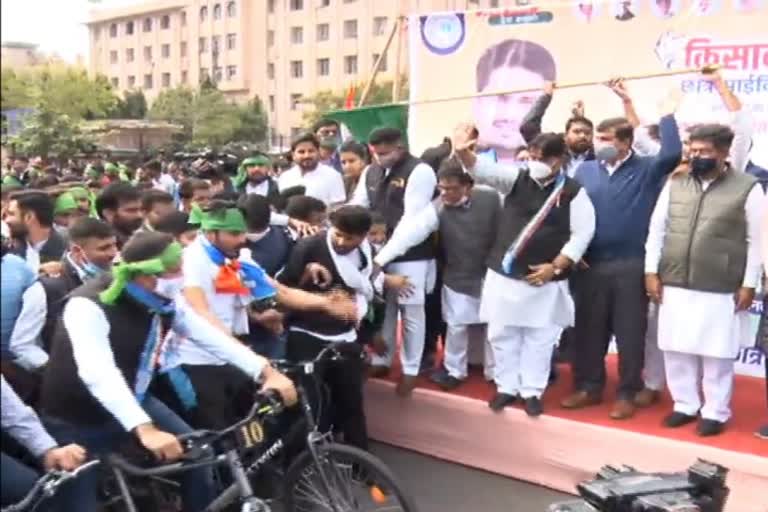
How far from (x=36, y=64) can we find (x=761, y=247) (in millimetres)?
3381

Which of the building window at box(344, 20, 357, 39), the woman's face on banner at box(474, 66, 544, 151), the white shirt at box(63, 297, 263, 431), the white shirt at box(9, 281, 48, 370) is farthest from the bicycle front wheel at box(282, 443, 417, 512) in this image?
the woman's face on banner at box(474, 66, 544, 151)

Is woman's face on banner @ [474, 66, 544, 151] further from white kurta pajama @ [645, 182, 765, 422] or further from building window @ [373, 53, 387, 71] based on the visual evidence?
white kurta pajama @ [645, 182, 765, 422]

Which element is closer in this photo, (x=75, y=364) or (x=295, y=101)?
(x=75, y=364)

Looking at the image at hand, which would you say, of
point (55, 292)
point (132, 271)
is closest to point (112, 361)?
point (132, 271)

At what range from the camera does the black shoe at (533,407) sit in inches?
193

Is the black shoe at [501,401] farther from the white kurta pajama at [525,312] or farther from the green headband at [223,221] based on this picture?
the green headband at [223,221]

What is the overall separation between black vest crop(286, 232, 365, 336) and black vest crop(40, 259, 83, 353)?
110cm

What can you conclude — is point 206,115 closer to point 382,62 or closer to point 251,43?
point 251,43

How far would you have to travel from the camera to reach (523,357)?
4.96 m

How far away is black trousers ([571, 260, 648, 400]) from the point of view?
16.1 ft

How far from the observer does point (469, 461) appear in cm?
517

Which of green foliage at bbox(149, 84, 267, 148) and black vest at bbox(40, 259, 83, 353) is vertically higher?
green foliage at bbox(149, 84, 267, 148)

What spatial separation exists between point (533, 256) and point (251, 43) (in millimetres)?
1881

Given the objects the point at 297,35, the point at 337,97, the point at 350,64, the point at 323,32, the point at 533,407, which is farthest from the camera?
the point at 337,97
